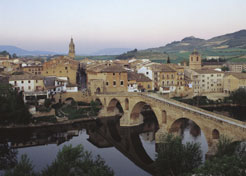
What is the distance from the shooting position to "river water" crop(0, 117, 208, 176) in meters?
27.3

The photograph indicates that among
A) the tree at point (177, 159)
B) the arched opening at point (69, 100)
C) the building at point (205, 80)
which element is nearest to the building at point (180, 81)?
the building at point (205, 80)

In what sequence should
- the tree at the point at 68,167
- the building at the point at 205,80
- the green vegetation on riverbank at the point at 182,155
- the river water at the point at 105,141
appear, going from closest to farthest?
the tree at the point at 68,167 < the green vegetation on riverbank at the point at 182,155 < the river water at the point at 105,141 < the building at the point at 205,80

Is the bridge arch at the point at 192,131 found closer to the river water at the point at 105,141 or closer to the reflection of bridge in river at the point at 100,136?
the river water at the point at 105,141

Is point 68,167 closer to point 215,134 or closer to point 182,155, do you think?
point 182,155

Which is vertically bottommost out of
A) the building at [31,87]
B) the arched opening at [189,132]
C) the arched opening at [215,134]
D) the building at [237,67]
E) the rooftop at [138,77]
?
the arched opening at [189,132]

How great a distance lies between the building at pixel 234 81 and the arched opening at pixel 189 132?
2361 cm

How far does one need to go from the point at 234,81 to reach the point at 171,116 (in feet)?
119

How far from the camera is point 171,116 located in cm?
2977

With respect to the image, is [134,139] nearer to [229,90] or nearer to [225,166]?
[225,166]

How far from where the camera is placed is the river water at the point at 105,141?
89.5 feet

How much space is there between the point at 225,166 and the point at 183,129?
958 inches

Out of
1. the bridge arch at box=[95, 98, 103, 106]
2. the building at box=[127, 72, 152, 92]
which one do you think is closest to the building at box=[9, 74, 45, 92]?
the bridge arch at box=[95, 98, 103, 106]

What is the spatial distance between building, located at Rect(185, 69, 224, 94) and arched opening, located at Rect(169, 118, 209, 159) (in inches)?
828

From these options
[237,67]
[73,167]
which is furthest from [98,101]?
[237,67]
